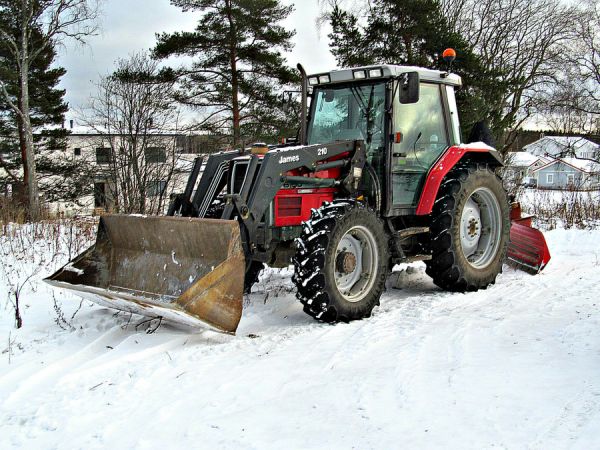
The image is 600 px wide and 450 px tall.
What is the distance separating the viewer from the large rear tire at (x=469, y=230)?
612 cm

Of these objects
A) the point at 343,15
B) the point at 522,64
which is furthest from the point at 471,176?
the point at 522,64

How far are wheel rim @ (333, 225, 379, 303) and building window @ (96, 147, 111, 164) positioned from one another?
11929 mm

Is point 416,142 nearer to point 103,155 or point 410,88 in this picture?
point 410,88

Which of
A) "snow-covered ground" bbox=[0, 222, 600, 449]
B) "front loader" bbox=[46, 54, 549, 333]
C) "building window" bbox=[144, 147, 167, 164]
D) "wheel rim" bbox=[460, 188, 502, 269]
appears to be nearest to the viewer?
"snow-covered ground" bbox=[0, 222, 600, 449]

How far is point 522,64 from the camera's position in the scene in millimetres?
29172

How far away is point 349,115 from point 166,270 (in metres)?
2.54


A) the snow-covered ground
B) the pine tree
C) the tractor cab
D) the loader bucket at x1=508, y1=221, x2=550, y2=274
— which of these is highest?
the pine tree

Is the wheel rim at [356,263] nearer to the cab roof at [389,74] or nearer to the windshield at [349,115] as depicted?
the windshield at [349,115]

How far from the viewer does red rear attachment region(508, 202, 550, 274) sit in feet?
23.9

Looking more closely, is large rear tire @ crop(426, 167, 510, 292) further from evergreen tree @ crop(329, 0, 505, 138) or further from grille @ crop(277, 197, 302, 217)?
evergreen tree @ crop(329, 0, 505, 138)

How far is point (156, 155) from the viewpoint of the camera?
52.4 feet

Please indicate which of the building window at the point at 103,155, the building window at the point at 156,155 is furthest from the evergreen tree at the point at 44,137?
the building window at the point at 156,155

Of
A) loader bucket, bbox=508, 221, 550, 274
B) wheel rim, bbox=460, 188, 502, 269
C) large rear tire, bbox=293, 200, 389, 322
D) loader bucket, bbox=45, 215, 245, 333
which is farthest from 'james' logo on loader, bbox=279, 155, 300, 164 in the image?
loader bucket, bbox=508, 221, 550, 274

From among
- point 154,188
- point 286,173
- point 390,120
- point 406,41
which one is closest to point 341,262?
point 286,173
